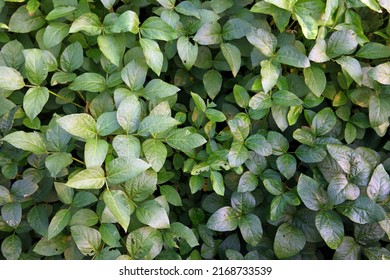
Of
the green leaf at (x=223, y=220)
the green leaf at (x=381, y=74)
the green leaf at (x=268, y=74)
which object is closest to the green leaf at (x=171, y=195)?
the green leaf at (x=223, y=220)

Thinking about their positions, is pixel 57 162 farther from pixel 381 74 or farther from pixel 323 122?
pixel 381 74

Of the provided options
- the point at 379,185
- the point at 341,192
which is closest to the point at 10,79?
the point at 341,192

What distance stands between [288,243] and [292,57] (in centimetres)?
55

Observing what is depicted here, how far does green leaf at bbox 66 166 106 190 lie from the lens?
3.76 ft

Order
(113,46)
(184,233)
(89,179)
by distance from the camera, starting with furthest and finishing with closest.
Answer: (184,233), (113,46), (89,179)

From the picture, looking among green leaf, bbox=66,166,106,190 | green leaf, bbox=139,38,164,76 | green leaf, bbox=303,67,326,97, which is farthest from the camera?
green leaf, bbox=303,67,326,97

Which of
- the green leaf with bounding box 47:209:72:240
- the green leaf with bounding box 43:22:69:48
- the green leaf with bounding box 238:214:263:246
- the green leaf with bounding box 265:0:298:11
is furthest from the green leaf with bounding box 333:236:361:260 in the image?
the green leaf with bounding box 43:22:69:48

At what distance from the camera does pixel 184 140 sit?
1275 mm

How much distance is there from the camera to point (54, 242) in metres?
1.38

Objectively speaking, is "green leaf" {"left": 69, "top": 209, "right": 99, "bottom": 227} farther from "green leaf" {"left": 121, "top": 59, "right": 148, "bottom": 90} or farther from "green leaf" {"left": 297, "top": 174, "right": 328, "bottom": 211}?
"green leaf" {"left": 297, "top": 174, "right": 328, "bottom": 211}

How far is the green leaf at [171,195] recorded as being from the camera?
1.42m

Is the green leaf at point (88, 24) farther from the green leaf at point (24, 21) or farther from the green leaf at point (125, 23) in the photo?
the green leaf at point (24, 21)

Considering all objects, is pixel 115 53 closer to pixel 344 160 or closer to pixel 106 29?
pixel 106 29

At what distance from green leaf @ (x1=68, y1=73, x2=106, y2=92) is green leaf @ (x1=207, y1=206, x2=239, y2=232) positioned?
19.6 inches
